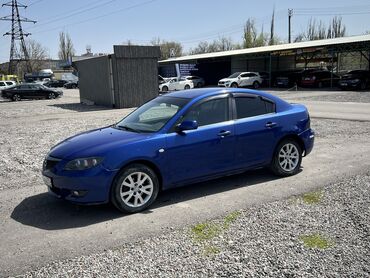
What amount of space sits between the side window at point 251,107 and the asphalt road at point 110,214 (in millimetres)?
1137

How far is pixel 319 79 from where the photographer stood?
3612cm

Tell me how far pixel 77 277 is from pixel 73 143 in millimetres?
2297

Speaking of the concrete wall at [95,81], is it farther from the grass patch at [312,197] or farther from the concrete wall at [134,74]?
the grass patch at [312,197]

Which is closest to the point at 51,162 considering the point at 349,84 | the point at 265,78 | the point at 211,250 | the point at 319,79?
the point at 211,250

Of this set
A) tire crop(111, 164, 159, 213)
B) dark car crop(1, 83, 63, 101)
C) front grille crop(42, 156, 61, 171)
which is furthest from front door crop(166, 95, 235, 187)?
dark car crop(1, 83, 63, 101)

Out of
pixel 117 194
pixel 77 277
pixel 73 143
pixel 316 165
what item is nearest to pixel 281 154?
pixel 316 165

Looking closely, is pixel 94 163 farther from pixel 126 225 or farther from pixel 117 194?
pixel 126 225

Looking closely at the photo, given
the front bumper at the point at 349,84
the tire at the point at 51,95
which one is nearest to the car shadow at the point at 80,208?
the front bumper at the point at 349,84

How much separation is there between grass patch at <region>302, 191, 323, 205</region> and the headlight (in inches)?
113

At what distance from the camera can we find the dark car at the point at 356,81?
99.7 feet

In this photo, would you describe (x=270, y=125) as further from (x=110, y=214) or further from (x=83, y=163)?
(x=83, y=163)

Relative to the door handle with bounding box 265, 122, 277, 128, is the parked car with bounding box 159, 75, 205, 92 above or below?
above

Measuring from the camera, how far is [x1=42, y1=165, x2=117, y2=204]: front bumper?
190 inches

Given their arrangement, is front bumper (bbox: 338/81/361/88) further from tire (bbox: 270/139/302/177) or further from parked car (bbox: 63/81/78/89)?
parked car (bbox: 63/81/78/89)
